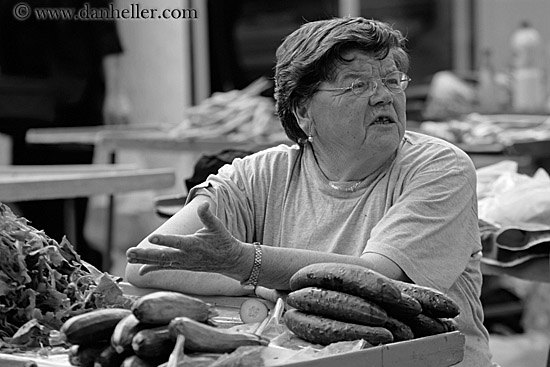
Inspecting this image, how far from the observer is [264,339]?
1.90 metres

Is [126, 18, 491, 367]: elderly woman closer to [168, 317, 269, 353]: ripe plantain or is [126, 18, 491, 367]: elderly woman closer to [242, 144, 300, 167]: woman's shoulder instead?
[242, 144, 300, 167]: woman's shoulder

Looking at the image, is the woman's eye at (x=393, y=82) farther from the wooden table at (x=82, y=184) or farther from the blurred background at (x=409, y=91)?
the blurred background at (x=409, y=91)

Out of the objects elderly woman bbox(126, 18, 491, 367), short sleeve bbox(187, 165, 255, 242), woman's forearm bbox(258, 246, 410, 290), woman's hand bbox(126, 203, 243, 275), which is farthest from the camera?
short sleeve bbox(187, 165, 255, 242)

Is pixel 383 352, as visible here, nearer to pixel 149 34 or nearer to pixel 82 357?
pixel 82 357

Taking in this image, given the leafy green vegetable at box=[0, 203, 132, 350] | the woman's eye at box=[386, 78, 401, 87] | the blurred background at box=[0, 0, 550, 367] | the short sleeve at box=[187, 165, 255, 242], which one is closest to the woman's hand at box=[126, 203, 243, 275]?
the leafy green vegetable at box=[0, 203, 132, 350]

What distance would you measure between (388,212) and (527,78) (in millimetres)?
5972

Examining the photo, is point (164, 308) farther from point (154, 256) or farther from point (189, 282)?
point (189, 282)

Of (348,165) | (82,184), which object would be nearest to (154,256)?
(348,165)

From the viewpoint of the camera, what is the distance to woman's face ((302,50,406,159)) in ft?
9.08

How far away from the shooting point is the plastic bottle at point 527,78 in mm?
8266

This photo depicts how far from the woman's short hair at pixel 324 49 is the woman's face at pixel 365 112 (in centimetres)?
3

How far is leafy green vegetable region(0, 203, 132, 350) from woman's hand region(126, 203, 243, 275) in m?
0.15

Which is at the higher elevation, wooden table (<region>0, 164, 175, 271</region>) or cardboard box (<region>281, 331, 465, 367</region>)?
cardboard box (<region>281, 331, 465, 367</region>)

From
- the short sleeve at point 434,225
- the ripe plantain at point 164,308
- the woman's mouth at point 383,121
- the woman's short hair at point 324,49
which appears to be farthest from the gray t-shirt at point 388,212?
the ripe plantain at point 164,308
